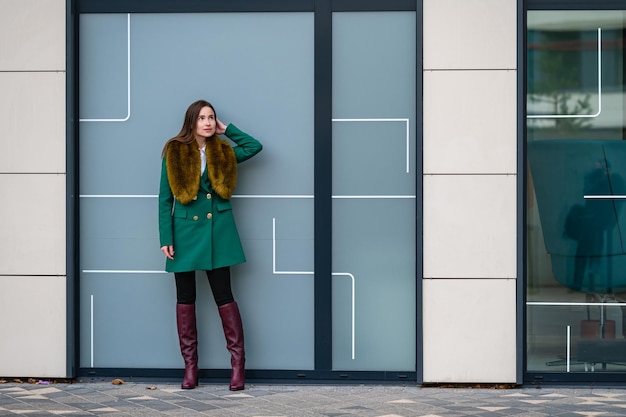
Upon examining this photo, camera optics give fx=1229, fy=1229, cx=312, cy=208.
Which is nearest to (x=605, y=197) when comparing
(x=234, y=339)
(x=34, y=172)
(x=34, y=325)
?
(x=234, y=339)

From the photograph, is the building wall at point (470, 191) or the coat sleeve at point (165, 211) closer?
the coat sleeve at point (165, 211)

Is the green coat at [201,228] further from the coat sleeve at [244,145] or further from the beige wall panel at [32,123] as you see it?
the beige wall panel at [32,123]

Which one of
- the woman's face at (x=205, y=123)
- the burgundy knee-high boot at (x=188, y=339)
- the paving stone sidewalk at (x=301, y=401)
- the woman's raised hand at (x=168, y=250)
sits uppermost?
the woman's face at (x=205, y=123)

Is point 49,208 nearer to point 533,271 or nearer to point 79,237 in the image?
point 79,237

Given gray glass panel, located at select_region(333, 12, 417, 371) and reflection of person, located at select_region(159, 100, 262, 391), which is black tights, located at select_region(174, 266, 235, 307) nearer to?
reflection of person, located at select_region(159, 100, 262, 391)

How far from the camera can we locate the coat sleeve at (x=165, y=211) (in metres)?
8.47

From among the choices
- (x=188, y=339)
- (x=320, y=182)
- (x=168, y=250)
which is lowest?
(x=188, y=339)

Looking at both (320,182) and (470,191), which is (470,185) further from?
(320,182)

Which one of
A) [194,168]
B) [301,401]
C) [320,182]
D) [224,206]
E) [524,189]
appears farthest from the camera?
[320,182]

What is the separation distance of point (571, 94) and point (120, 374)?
150 inches

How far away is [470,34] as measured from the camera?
858 centimetres

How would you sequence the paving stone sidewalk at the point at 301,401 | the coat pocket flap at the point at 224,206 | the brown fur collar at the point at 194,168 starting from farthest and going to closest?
1. the coat pocket flap at the point at 224,206
2. the brown fur collar at the point at 194,168
3. the paving stone sidewalk at the point at 301,401

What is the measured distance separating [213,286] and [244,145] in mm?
1008

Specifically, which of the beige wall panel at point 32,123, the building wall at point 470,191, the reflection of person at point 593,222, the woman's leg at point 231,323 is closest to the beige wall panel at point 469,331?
the building wall at point 470,191
